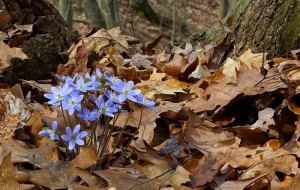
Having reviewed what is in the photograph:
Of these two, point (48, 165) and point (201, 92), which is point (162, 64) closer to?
Answer: point (201, 92)

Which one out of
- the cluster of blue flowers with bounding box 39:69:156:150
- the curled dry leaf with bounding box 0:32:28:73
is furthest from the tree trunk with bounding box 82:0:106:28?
the cluster of blue flowers with bounding box 39:69:156:150

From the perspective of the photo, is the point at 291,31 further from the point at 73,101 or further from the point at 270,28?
the point at 73,101

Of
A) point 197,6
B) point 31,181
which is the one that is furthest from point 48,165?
point 197,6

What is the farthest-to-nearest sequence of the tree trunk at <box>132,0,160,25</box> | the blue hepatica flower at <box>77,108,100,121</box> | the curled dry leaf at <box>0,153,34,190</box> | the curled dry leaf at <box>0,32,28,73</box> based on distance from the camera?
the tree trunk at <box>132,0,160,25</box> → the curled dry leaf at <box>0,32,28,73</box> → the blue hepatica flower at <box>77,108,100,121</box> → the curled dry leaf at <box>0,153,34,190</box>

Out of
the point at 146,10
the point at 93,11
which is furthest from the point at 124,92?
the point at 146,10

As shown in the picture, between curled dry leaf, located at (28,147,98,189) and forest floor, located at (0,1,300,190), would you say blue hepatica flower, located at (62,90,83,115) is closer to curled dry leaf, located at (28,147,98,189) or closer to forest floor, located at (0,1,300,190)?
forest floor, located at (0,1,300,190)

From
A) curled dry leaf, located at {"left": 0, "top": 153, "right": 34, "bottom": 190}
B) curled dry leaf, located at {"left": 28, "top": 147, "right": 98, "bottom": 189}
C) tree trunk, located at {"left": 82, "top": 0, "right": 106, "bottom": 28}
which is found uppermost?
curled dry leaf, located at {"left": 0, "top": 153, "right": 34, "bottom": 190}
